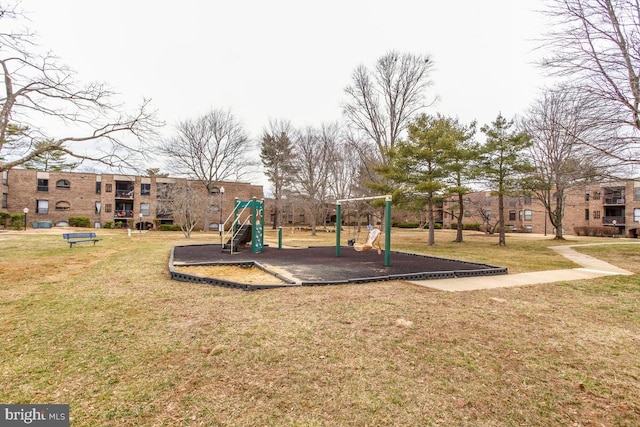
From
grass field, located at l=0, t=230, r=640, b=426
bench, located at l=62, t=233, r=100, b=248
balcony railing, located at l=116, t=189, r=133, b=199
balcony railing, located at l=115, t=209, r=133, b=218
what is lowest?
grass field, located at l=0, t=230, r=640, b=426

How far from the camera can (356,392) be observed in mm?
2941

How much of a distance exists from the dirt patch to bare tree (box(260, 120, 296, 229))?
29.5 meters

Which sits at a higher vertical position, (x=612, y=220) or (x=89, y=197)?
(x=89, y=197)

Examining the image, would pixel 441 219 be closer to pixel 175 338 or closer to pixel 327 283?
pixel 327 283

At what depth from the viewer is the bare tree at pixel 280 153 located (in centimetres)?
4116

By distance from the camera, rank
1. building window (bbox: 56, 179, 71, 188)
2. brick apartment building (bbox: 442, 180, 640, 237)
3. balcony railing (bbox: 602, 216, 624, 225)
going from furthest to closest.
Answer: building window (bbox: 56, 179, 71, 188) → balcony railing (bbox: 602, 216, 624, 225) → brick apartment building (bbox: 442, 180, 640, 237)

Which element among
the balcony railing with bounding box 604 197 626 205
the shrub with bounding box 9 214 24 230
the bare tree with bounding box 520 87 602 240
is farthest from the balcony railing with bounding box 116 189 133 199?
the balcony railing with bounding box 604 197 626 205

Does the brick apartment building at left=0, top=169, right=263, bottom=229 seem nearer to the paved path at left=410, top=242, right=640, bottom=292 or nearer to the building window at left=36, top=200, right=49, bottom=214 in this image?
the building window at left=36, top=200, right=49, bottom=214

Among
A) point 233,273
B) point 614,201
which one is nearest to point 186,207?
point 233,273

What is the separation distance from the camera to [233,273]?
9.23m

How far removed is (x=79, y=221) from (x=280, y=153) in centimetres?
2622

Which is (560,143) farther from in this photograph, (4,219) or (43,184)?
(43,184)

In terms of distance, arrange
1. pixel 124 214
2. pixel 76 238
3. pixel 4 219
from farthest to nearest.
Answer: pixel 124 214 < pixel 4 219 < pixel 76 238

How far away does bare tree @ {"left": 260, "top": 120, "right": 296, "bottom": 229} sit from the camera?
135 feet
